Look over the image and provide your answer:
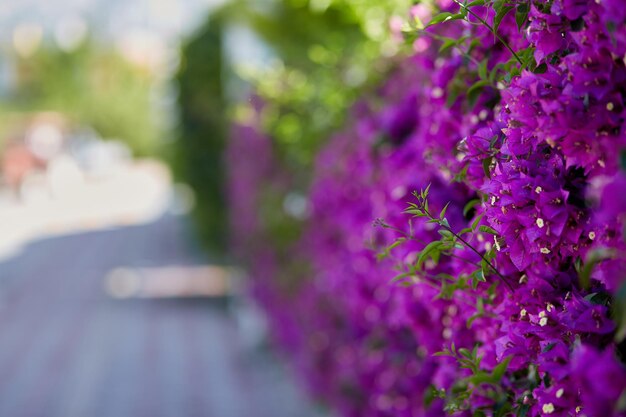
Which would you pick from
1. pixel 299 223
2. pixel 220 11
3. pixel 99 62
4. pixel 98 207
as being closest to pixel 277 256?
pixel 299 223

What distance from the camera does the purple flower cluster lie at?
1.07 meters

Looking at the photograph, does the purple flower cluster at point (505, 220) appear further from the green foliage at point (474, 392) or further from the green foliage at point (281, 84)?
the green foliage at point (281, 84)

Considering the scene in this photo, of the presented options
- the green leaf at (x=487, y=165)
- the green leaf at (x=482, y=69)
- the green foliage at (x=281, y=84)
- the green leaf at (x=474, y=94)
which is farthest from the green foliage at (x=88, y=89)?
the green leaf at (x=487, y=165)

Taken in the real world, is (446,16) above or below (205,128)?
below

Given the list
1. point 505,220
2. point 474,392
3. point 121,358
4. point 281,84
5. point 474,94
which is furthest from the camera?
point 121,358

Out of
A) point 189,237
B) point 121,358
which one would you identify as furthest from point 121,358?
point 189,237

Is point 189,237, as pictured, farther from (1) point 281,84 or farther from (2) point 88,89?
(2) point 88,89

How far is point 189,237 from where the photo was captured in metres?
13.1

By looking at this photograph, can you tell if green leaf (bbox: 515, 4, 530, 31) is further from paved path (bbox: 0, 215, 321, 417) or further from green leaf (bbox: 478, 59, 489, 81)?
paved path (bbox: 0, 215, 321, 417)

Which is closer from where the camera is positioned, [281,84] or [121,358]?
[281,84]

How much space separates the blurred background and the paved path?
0.02m

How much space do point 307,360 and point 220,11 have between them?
669cm

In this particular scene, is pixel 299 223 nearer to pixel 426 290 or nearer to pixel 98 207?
pixel 426 290

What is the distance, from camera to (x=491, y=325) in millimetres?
1600
